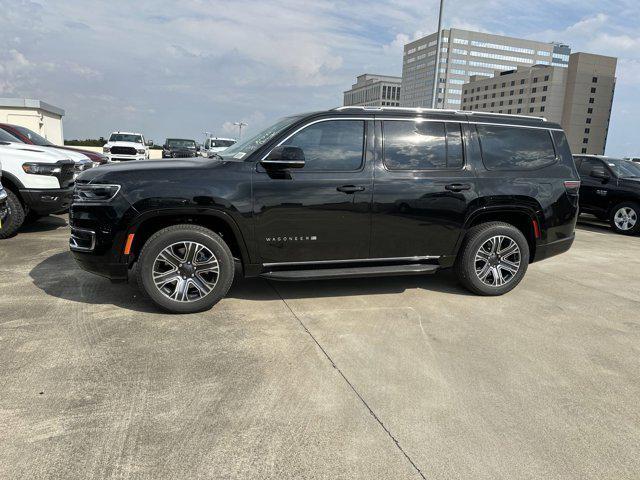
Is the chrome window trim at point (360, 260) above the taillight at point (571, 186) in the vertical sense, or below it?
below

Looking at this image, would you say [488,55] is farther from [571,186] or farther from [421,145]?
[421,145]

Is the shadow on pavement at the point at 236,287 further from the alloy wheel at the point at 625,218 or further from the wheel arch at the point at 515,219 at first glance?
the alloy wheel at the point at 625,218

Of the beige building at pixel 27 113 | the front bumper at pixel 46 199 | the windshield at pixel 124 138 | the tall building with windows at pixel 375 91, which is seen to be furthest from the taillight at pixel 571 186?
the beige building at pixel 27 113

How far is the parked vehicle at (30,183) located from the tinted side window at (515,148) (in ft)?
21.4

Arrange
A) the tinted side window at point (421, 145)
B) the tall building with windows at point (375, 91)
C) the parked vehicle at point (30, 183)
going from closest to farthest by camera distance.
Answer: the tinted side window at point (421, 145)
the parked vehicle at point (30, 183)
the tall building with windows at point (375, 91)

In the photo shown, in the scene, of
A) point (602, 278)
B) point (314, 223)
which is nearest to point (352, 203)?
point (314, 223)

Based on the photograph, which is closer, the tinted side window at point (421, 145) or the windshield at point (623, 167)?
the tinted side window at point (421, 145)

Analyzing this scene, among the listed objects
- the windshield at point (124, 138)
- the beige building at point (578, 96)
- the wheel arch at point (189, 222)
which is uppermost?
the beige building at point (578, 96)

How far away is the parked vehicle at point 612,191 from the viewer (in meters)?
10.6

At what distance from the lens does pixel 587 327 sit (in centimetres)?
446

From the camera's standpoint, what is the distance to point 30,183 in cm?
744

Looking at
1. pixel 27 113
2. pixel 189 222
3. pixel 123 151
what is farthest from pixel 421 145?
pixel 27 113

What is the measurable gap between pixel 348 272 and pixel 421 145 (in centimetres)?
154

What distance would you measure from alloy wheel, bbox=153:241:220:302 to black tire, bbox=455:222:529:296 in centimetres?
268
